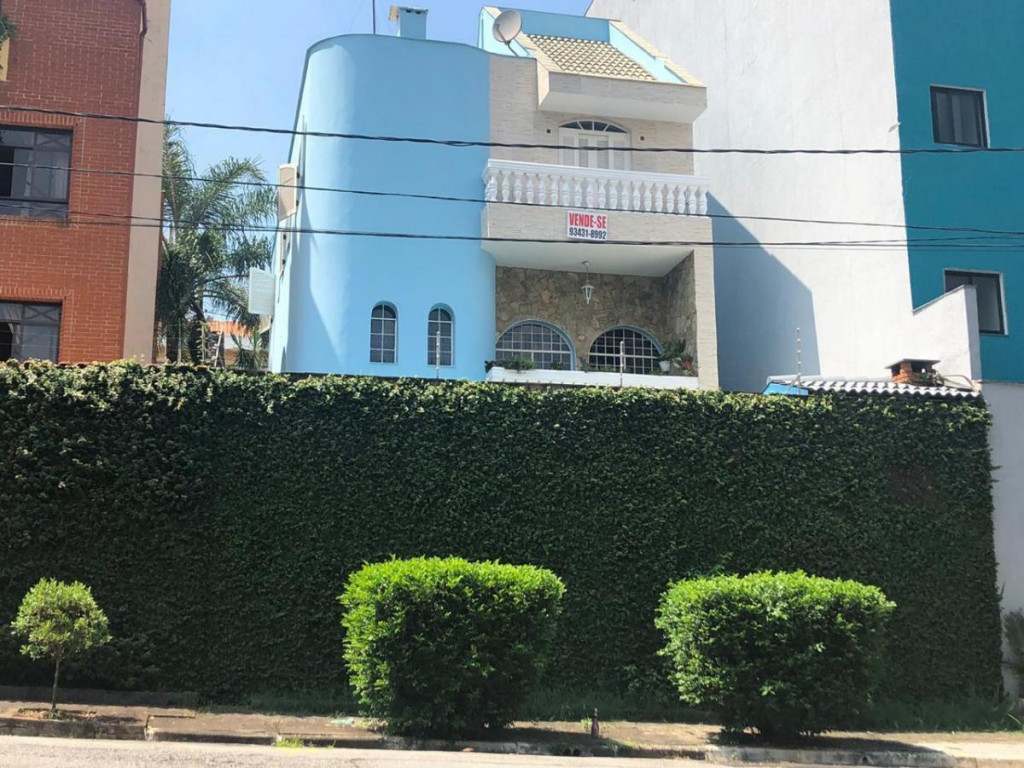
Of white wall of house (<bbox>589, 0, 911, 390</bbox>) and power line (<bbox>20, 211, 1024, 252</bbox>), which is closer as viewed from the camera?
power line (<bbox>20, 211, 1024, 252</bbox>)

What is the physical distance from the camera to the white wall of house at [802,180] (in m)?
17.0

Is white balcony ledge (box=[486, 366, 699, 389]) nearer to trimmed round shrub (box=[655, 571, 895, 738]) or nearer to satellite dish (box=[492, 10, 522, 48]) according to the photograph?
trimmed round shrub (box=[655, 571, 895, 738])

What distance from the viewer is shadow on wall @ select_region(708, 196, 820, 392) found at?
62.7 feet

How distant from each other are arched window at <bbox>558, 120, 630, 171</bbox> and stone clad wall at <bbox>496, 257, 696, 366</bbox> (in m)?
2.14

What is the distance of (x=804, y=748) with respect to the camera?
9938 mm

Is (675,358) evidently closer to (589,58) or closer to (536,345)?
(536,345)

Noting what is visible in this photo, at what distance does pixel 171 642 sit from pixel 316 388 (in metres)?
3.10

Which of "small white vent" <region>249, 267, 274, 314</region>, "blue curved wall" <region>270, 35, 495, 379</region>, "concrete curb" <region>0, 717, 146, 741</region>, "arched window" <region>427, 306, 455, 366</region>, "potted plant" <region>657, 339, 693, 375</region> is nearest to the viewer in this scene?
"concrete curb" <region>0, 717, 146, 741</region>

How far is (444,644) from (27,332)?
8978 mm

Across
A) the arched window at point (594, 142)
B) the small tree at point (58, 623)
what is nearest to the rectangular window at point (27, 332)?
the small tree at point (58, 623)

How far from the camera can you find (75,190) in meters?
15.0

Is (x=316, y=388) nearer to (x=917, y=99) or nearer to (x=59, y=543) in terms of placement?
(x=59, y=543)

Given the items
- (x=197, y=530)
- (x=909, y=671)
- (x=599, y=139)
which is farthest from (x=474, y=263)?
(x=909, y=671)

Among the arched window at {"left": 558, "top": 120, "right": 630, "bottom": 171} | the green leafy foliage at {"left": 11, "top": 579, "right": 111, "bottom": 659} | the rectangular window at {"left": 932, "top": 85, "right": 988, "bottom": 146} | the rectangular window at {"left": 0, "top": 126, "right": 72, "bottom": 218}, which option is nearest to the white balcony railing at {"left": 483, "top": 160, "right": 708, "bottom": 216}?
the arched window at {"left": 558, "top": 120, "right": 630, "bottom": 171}
